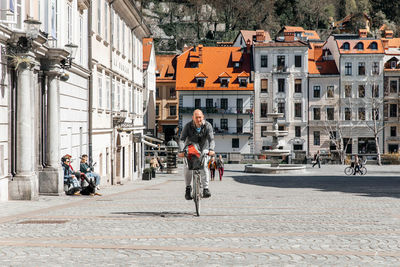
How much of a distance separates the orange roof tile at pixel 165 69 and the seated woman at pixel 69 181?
63.8 metres

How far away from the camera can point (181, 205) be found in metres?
14.1

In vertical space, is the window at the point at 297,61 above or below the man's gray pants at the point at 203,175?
above

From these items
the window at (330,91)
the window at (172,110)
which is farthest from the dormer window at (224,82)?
the window at (330,91)

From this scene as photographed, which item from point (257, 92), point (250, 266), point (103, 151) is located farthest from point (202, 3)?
point (250, 266)

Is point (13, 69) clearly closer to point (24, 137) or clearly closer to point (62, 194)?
point (24, 137)

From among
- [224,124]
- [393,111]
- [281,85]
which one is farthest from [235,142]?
[393,111]

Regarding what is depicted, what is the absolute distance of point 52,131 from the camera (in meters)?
17.9

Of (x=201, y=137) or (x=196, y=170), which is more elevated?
(x=201, y=137)

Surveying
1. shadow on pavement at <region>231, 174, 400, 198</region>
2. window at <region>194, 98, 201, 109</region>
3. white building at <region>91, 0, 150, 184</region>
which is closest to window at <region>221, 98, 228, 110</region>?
window at <region>194, 98, 201, 109</region>

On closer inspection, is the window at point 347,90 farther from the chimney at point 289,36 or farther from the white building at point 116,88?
the white building at point 116,88

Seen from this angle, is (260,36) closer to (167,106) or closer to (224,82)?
(224,82)

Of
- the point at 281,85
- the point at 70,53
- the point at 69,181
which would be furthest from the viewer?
the point at 281,85

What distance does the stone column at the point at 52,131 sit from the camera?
1759cm

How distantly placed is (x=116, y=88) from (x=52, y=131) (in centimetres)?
1711
